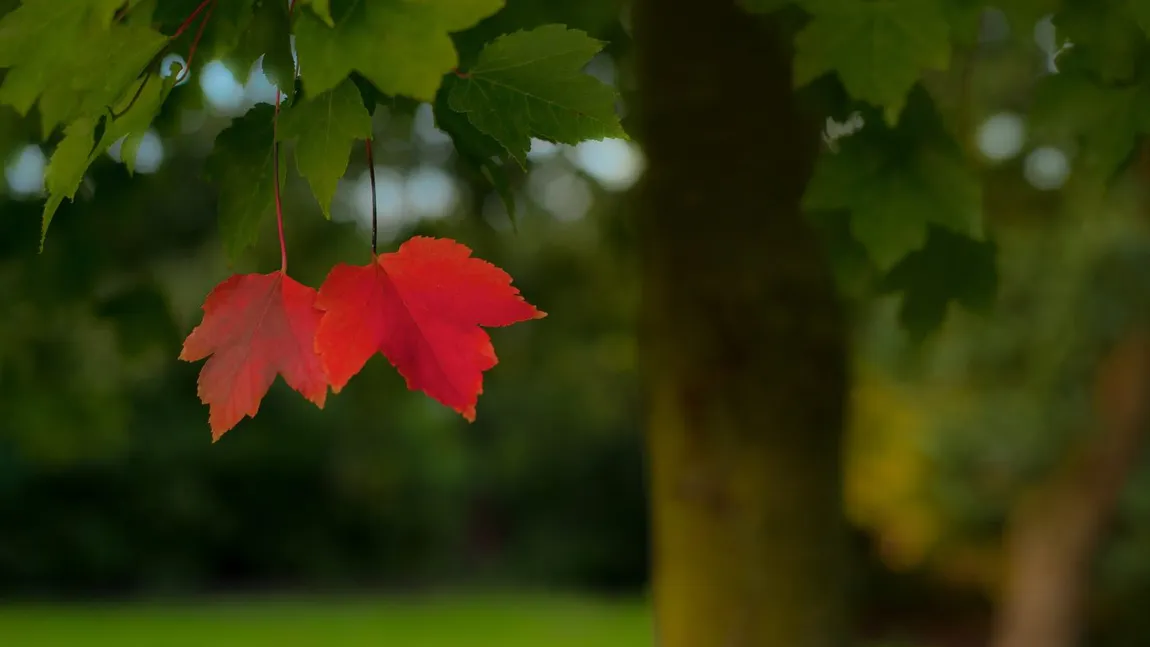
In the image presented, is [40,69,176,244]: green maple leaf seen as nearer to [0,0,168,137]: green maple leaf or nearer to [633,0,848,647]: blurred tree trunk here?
[0,0,168,137]: green maple leaf

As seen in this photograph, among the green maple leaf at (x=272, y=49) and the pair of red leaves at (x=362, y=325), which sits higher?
the green maple leaf at (x=272, y=49)

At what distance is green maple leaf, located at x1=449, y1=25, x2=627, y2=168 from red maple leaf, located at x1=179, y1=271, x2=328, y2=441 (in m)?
0.23

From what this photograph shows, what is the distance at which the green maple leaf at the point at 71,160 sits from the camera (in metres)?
0.96

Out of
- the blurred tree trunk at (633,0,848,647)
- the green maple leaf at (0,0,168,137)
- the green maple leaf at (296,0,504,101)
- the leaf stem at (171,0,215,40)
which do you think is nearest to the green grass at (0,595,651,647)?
the blurred tree trunk at (633,0,848,647)

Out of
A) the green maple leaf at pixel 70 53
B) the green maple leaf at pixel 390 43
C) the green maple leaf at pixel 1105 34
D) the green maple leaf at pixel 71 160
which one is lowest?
the green maple leaf at pixel 71 160

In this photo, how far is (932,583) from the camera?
1395 cm

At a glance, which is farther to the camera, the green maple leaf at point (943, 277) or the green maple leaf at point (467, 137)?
the green maple leaf at point (943, 277)

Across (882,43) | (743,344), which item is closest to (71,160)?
(882,43)

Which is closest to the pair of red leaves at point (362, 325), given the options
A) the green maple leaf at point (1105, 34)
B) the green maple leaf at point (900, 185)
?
the green maple leaf at point (900, 185)

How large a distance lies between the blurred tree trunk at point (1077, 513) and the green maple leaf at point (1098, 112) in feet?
21.9

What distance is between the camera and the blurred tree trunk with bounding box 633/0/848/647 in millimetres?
2020

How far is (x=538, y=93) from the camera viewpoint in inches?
37.8

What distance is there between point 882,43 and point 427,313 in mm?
574

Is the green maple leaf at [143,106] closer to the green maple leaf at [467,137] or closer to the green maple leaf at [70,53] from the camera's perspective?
the green maple leaf at [70,53]
